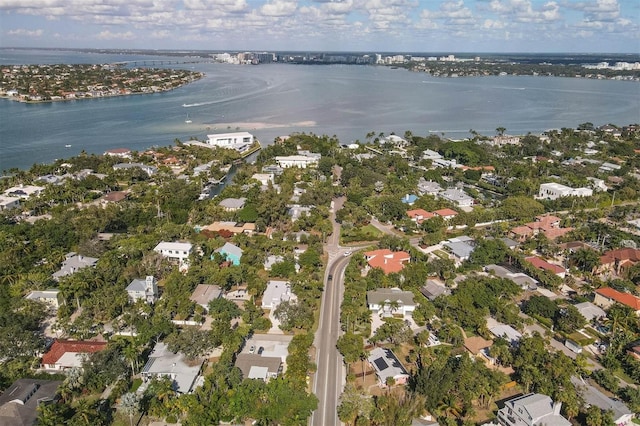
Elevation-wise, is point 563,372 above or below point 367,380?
above

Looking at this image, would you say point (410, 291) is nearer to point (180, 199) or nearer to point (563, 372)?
point (563, 372)

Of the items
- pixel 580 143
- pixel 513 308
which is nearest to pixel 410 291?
pixel 513 308

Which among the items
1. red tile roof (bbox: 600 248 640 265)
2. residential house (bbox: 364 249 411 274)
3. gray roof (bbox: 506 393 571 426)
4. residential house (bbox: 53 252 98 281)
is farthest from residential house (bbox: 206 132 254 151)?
gray roof (bbox: 506 393 571 426)

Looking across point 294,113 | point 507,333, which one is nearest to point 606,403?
point 507,333

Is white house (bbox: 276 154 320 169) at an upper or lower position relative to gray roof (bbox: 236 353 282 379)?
upper

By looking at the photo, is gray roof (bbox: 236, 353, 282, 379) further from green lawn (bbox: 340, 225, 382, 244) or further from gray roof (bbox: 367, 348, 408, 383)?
green lawn (bbox: 340, 225, 382, 244)

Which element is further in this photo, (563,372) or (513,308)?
(513,308)

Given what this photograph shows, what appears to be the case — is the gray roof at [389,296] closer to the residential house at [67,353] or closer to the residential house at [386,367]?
the residential house at [386,367]
